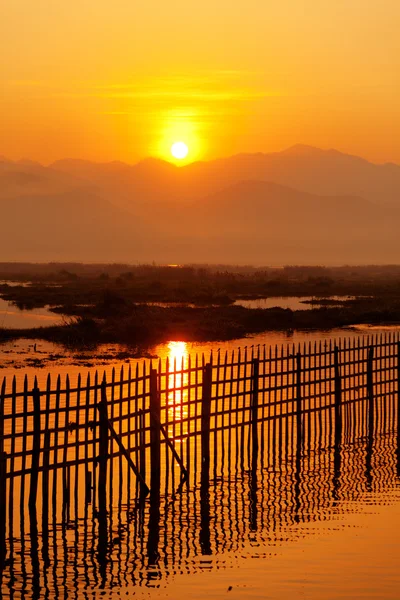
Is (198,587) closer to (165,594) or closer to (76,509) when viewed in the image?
(165,594)

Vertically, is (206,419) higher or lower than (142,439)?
higher

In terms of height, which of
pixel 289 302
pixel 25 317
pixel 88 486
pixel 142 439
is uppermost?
pixel 289 302

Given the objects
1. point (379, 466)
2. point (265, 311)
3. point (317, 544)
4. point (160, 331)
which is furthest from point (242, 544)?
point (265, 311)

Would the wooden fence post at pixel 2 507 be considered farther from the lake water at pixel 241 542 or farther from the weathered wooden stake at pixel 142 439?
the weathered wooden stake at pixel 142 439

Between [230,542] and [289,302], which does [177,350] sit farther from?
[289,302]

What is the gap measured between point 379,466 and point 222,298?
50556 millimetres

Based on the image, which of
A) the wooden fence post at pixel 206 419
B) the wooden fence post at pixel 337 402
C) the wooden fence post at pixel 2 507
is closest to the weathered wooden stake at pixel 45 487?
the wooden fence post at pixel 2 507

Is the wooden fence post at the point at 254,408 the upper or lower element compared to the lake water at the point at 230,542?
upper

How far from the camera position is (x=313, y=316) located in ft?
177

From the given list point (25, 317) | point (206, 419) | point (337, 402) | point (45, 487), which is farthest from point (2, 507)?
point (25, 317)

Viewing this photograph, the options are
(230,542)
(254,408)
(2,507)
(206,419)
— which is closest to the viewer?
(2,507)

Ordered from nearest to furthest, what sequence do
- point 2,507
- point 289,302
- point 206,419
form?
point 2,507, point 206,419, point 289,302

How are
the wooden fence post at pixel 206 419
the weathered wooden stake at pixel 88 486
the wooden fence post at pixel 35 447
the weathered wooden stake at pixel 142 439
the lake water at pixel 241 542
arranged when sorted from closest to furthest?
1. the lake water at pixel 241 542
2. the wooden fence post at pixel 35 447
3. the weathered wooden stake at pixel 88 486
4. the weathered wooden stake at pixel 142 439
5. the wooden fence post at pixel 206 419

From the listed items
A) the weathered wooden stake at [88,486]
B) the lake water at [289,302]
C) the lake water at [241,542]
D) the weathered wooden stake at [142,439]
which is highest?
the lake water at [289,302]
